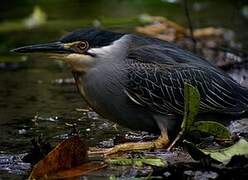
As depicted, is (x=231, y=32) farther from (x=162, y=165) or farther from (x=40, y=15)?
(x=162, y=165)

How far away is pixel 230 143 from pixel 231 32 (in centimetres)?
564

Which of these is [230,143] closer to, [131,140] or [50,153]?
[131,140]

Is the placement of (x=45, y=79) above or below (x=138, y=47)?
below

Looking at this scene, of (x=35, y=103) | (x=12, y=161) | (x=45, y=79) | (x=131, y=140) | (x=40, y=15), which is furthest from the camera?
(x=40, y=15)

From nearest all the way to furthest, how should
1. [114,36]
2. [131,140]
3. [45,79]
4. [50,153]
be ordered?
[50,153], [114,36], [131,140], [45,79]

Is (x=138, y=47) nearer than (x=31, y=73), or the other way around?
(x=138, y=47)

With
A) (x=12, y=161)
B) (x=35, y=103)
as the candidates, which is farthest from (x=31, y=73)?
(x=12, y=161)

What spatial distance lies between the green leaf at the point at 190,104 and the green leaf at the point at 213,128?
0.15 feet

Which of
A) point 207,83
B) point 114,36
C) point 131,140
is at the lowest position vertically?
point 131,140

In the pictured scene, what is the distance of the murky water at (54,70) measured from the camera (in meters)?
5.66

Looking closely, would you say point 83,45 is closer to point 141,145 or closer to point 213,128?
point 141,145

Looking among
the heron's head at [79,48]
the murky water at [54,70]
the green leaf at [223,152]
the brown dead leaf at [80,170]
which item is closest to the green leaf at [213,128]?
the green leaf at [223,152]

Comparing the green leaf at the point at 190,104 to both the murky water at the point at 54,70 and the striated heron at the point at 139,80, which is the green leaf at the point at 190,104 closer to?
the striated heron at the point at 139,80

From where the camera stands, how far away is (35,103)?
22.5ft
